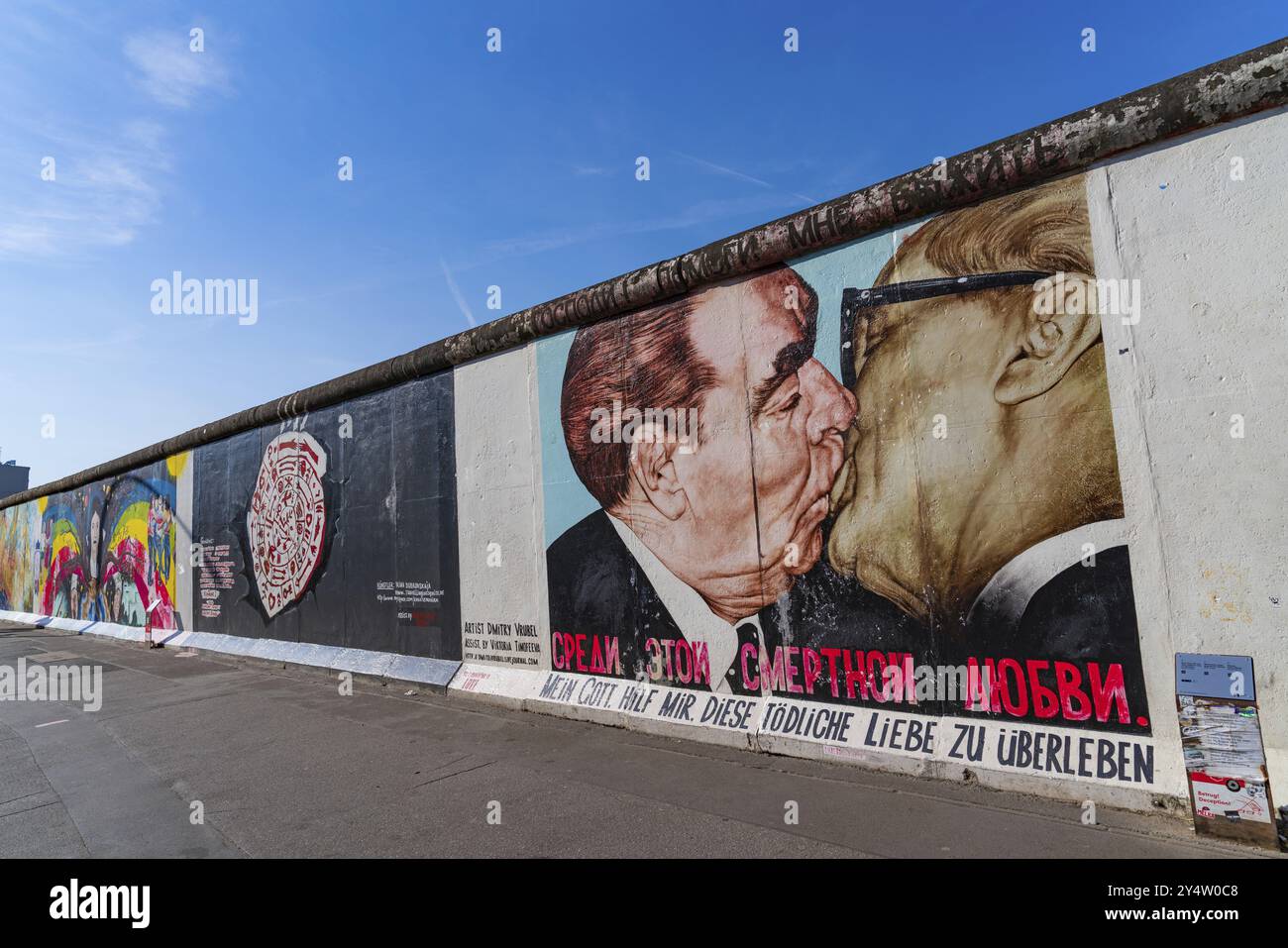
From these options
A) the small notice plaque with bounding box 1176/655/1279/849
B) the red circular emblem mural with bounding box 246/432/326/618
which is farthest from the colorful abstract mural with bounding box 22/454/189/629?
the small notice plaque with bounding box 1176/655/1279/849

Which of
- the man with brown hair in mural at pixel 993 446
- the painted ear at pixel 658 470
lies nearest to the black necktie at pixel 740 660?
the man with brown hair in mural at pixel 993 446

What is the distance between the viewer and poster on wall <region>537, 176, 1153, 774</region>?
477cm

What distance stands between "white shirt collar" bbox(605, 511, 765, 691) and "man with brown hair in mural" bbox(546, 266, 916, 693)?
12 millimetres

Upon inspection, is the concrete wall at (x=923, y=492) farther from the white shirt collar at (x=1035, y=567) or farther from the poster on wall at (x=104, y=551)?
the poster on wall at (x=104, y=551)

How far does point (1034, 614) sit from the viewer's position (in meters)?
4.88

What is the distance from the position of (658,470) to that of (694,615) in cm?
143

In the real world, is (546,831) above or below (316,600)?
below

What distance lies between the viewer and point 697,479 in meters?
6.92

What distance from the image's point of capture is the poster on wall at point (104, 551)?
682 inches

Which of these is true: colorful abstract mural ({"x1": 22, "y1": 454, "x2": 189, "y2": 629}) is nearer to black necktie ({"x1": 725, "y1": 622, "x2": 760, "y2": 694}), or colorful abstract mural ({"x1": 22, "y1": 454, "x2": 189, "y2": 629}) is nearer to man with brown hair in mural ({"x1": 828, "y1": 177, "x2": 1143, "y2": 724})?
black necktie ({"x1": 725, "y1": 622, "x2": 760, "y2": 694})

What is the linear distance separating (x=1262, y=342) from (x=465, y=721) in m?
7.14

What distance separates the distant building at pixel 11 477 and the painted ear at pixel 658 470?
4339 inches
